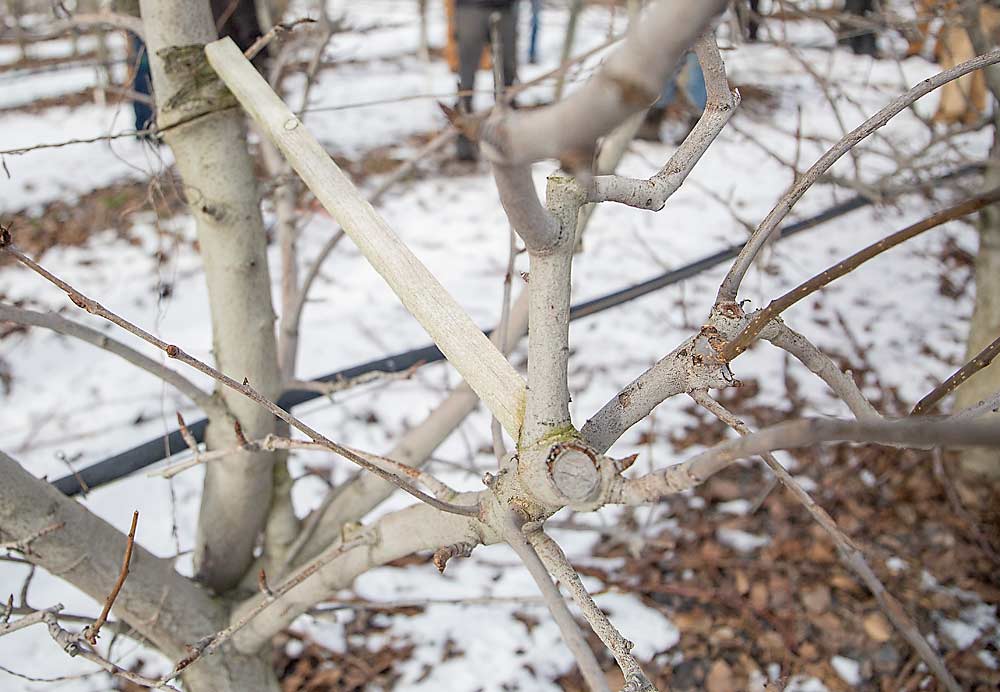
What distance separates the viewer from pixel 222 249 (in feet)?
3.98

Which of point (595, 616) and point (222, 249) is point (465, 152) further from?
point (595, 616)

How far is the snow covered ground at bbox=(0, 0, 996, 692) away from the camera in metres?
1.95

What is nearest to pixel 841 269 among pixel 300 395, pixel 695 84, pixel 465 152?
pixel 300 395

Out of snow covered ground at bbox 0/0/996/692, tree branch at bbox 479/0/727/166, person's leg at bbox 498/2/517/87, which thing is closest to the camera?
tree branch at bbox 479/0/727/166

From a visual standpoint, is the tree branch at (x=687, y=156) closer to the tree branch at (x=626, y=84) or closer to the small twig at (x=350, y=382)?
the tree branch at (x=626, y=84)

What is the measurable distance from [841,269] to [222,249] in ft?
3.08

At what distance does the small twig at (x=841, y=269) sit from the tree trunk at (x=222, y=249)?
84cm

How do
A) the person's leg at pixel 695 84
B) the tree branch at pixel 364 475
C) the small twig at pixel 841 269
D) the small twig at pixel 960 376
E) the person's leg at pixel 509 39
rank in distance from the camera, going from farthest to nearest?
1. the person's leg at pixel 509 39
2. the person's leg at pixel 695 84
3. the tree branch at pixel 364 475
4. the small twig at pixel 960 376
5. the small twig at pixel 841 269

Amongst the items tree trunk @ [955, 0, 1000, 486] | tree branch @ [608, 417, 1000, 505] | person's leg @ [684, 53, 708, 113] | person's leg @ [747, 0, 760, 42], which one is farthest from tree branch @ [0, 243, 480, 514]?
person's leg @ [684, 53, 708, 113]

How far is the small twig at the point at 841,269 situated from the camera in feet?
A: 1.69

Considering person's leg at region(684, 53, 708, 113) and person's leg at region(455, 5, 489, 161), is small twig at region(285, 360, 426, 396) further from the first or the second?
person's leg at region(455, 5, 489, 161)

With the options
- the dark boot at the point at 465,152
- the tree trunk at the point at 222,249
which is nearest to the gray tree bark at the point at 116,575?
the tree trunk at the point at 222,249

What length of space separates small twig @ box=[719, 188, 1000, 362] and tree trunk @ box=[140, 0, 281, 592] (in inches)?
33.0

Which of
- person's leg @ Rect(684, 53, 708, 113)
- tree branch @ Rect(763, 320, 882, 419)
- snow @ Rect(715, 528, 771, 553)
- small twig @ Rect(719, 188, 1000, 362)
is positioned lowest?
small twig @ Rect(719, 188, 1000, 362)
